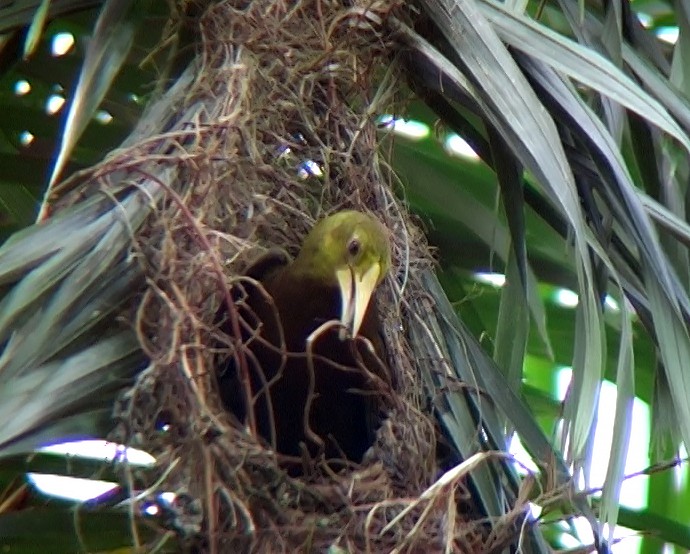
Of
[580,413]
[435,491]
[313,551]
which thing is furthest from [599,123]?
[313,551]

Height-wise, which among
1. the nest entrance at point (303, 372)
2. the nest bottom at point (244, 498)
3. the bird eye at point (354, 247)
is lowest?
the nest bottom at point (244, 498)

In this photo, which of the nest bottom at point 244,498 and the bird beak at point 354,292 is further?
the bird beak at point 354,292

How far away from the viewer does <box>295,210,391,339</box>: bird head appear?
2129 mm

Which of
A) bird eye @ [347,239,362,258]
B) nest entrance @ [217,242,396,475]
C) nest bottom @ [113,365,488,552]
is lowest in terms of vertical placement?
nest bottom @ [113,365,488,552]

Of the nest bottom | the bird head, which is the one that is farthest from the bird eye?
the nest bottom

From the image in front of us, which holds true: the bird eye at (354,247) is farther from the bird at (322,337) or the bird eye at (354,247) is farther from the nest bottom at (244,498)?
the nest bottom at (244,498)

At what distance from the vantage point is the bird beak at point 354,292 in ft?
6.79

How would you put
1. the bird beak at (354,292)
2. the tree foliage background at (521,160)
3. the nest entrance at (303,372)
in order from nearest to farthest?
1. the tree foliage background at (521,160)
2. the bird beak at (354,292)
3. the nest entrance at (303,372)

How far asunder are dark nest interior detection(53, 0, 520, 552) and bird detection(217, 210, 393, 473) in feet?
0.16

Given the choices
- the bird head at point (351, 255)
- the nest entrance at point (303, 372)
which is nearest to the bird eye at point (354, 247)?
the bird head at point (351, 255)

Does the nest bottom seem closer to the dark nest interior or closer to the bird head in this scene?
the dark nest interior

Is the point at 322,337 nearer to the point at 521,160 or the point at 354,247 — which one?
the point at 354,247

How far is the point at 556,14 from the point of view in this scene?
2.59 metres

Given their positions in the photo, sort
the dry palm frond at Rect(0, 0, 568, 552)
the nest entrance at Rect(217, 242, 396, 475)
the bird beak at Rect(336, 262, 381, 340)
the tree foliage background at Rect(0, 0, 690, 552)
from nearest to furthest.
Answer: the dry palm frond at Rect(0, 0, 568, 552) → the tree foliage background at Rect(0, 0, 690, 552) → the bird beak at Rect(336, 262, 381, 340) → the nest entrance at Rect(217, 242, 396, 475)
